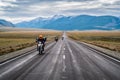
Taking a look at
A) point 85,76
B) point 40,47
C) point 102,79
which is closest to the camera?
point 102,79

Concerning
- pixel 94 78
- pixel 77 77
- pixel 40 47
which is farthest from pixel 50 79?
pixel 40 47

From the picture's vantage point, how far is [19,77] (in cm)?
1047

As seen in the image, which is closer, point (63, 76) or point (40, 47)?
point (63, 76)

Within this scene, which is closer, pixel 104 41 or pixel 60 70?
pixel 60 70

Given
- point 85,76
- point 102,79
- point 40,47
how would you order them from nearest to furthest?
point 102,79 < point 85,76 < point 40,47

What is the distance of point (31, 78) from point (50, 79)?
871 millimetres

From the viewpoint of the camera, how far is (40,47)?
23.9m

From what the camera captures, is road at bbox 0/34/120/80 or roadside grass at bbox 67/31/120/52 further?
roadside grass at bbox 67/31/120/52

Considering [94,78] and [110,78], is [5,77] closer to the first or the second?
[94,78]

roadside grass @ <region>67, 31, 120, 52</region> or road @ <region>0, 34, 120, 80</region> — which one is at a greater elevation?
road @ <region>0, 34, 120, 80</region>

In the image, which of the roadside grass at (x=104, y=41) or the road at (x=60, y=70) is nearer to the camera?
the road at (x=60, y=70)

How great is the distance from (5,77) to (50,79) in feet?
6.83

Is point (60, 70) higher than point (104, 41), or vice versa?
point (60, 70)

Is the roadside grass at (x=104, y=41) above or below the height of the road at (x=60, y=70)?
below
